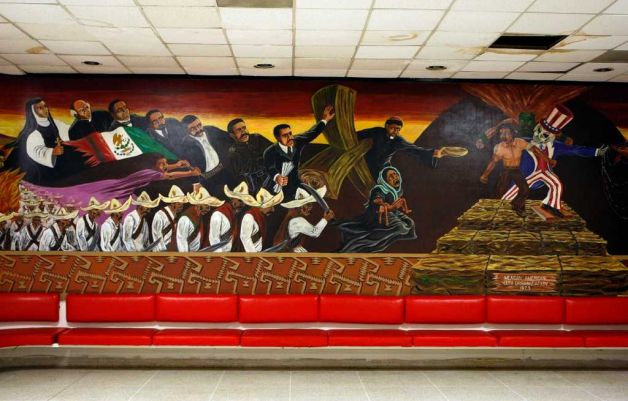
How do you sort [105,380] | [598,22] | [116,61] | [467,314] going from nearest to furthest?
[598,22], [105,380], [116,61], [467,314]

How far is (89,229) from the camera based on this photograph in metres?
7.21

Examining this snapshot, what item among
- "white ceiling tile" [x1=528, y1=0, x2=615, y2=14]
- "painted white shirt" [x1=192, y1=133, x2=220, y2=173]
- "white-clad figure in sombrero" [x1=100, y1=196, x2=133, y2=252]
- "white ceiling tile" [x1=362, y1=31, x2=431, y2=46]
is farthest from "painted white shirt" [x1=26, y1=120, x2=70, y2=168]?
"white ceiling tile" [x1=528, y1=0, x2=615, y2=14]

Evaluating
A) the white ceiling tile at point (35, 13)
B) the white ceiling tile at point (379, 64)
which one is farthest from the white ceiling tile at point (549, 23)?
the white ceiling tile at point (35, 13)

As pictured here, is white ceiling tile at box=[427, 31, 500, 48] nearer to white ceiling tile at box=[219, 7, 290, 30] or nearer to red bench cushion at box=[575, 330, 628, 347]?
white ceiling tile at box=[219, 7, 290, 30]

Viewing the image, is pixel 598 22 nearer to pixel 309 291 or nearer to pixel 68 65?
pixel 309 291

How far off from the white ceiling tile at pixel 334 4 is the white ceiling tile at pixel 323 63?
1.61 m

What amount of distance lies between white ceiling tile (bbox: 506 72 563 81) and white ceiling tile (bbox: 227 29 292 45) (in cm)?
311

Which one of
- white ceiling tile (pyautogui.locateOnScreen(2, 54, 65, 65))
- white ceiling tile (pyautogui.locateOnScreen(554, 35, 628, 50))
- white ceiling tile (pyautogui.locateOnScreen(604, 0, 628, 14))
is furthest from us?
white ceiling tile (pyautogui.locateOnScreen(2, 54, 65, 65))

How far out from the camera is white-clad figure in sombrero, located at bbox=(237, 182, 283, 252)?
7.29m

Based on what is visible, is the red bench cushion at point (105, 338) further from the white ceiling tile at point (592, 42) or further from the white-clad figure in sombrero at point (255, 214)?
the white ceiling tile at point (592, 42)

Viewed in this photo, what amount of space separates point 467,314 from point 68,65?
5.84 m

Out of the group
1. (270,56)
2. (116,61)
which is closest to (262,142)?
(270,56)

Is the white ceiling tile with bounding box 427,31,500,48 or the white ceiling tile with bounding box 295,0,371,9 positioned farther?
the white ceiling tile with bounding box 427,31,500,48

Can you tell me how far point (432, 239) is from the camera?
7414 mm
